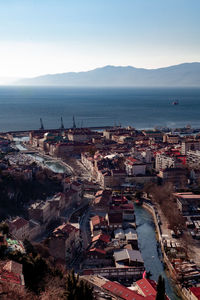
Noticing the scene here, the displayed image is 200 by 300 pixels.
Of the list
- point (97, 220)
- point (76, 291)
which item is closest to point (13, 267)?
point (76, 291)

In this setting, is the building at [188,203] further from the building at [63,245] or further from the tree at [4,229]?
the tree at [4,229]

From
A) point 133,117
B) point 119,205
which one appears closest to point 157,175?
point 119,205

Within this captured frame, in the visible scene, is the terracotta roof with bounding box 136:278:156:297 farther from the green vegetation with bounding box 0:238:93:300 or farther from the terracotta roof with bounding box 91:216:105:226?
the terracotta roof with bounding box 91:216:105:226

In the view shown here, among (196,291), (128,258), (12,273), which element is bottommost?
(196,291)

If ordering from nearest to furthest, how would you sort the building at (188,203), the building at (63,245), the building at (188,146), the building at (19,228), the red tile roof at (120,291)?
1. the red tile roof at (120,291)
2. the building at (63,245)
3. the building at (19,228)
4. the building at (188,203)
5. the building at (188,146)

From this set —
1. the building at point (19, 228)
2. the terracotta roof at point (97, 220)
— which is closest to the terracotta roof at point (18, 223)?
the building at point (19, 228)

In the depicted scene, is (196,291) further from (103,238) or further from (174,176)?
(174,176)

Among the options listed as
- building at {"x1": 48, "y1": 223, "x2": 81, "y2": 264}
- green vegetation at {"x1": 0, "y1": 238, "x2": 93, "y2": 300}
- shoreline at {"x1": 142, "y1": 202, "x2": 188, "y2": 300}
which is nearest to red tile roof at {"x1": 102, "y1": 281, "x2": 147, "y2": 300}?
green vegetation at {"x1": 0, "y1": 238, "x2": 93, "y2": 300}

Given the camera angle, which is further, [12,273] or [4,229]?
[4,229]
